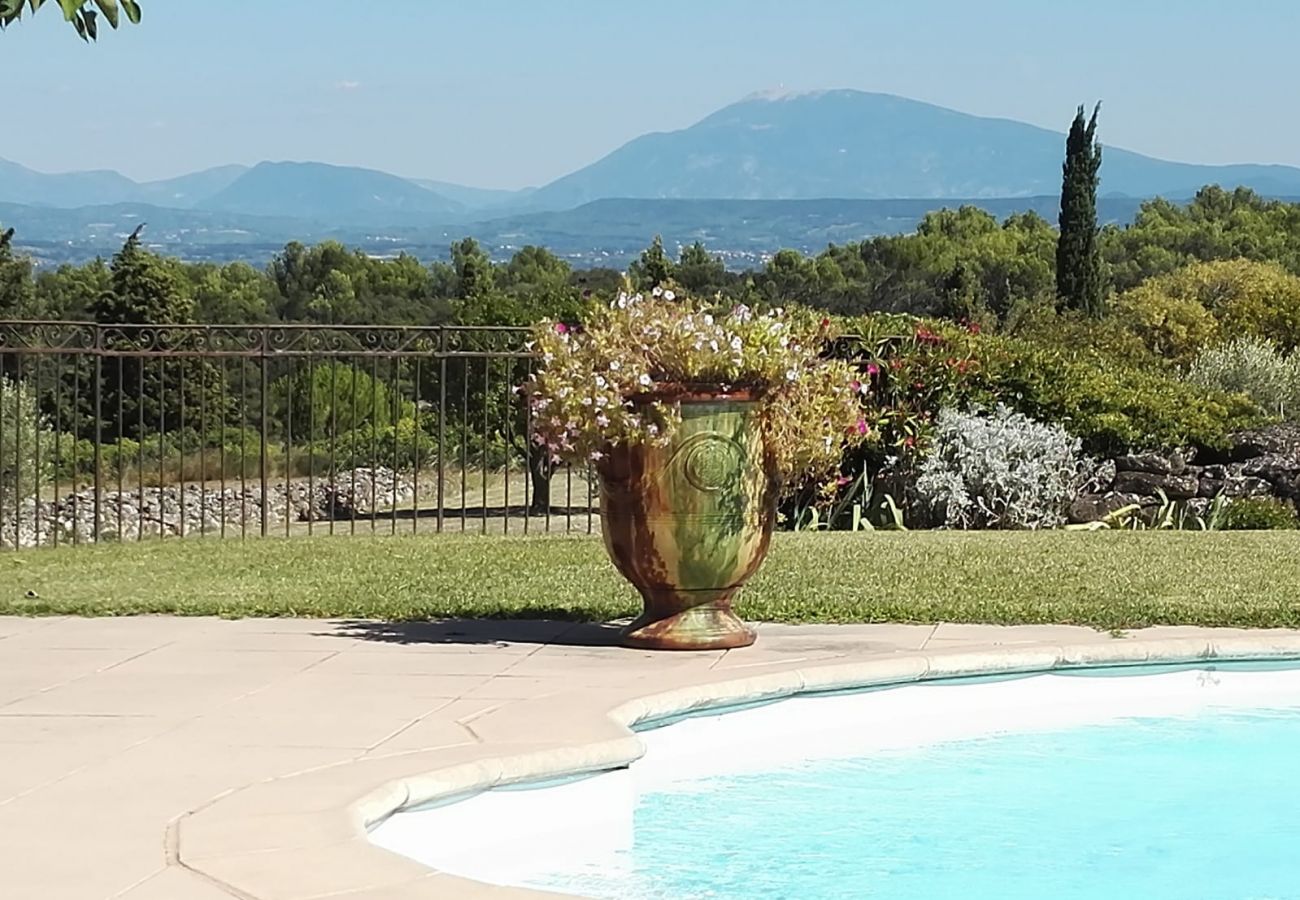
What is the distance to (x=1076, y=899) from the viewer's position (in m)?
5.11

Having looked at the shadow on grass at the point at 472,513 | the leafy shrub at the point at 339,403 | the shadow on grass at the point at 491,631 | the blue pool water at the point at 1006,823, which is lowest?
the shadow on grass at the point at 472,513

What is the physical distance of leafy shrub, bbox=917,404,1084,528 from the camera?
1344cm

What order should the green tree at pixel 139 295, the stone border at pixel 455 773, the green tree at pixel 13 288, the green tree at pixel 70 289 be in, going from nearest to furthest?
the stone border at pixel 455 773 < the green tree at pixel 139 295 < the green tree at pixel 13 288 < the green tree at pixel 70 289

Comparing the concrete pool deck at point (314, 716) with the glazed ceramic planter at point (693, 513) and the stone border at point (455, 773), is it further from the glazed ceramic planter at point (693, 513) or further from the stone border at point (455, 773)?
the glazed ceramic planter at point (693, 513)

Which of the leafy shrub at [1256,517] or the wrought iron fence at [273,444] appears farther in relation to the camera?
the leafy shrub at [1256,517]

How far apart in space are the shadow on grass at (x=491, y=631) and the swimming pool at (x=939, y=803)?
1468 millimetres

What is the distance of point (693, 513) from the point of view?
7.36 meters

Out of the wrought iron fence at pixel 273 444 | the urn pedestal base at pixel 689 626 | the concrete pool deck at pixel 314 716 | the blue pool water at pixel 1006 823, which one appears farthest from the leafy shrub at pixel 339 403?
the blue pool water at pixel 1006 823

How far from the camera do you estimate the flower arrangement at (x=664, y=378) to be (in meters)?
7.18

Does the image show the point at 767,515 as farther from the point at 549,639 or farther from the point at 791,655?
the point at 549,639

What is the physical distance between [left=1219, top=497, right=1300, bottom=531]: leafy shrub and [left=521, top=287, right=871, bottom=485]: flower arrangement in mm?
7128

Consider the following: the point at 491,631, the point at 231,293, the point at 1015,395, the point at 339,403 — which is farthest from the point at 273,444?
the point at 491,631

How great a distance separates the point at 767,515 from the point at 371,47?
6538 centimetres

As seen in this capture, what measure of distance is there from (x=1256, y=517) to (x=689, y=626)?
7539 mm
